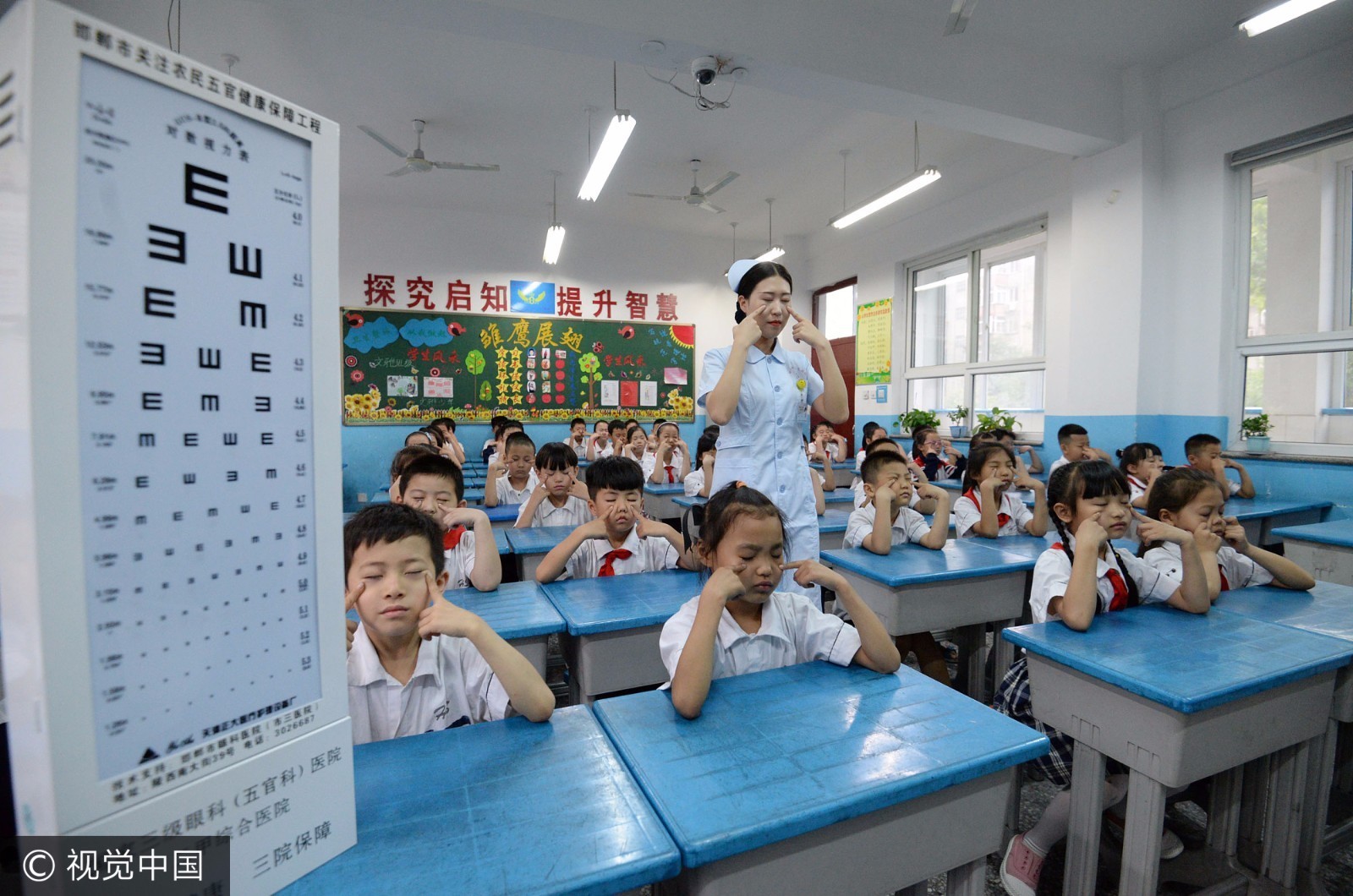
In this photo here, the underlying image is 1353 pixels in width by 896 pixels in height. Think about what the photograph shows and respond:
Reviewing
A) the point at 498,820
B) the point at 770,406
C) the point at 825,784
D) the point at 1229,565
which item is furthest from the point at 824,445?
the point at 498,820

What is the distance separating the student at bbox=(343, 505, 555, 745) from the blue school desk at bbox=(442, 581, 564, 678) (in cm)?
21

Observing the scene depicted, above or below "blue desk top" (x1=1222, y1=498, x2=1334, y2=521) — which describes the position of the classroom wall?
above

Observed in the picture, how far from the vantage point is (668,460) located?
18.9 ft

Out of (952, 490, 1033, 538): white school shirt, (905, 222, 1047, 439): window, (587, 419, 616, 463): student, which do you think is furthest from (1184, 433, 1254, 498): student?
(587, 419, 616, 463): student

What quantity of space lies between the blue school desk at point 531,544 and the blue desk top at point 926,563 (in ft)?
3.50

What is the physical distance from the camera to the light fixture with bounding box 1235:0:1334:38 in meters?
2.63

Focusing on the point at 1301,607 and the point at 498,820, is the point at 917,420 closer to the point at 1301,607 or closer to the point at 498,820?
the point at 1301,607

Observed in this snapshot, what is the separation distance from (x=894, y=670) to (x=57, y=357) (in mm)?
1181

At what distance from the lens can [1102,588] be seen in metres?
1.62

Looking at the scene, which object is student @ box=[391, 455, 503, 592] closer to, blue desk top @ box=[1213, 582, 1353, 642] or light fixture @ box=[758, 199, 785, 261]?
blue desk top @ box=[1213, 582, 1353, 642]

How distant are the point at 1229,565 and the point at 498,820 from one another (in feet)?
7.41

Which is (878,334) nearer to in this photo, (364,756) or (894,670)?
(894,670)

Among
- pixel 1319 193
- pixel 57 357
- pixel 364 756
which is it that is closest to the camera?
pixel 57 357

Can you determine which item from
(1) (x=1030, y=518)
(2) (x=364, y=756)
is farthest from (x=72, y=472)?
(1) (x=1030, y=518)
